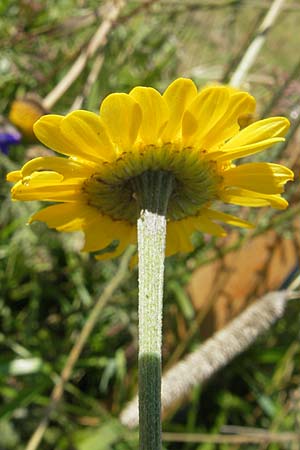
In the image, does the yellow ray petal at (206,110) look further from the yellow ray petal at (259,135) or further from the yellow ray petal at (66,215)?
the yellow ray petal at (66,215)

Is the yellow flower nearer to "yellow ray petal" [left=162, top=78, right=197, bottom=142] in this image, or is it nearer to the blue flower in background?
"yellow ray petal" [left=162, top=78, right=197, bottom=142]

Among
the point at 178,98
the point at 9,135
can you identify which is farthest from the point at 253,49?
the point at 178,98

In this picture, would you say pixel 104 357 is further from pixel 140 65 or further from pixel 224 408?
pixel 140 65

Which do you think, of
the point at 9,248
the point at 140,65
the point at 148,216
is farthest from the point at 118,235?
the point at 140,65

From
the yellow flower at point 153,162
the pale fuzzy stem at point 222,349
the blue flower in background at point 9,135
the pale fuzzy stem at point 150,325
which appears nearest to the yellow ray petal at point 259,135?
the yellow flower at point 153,162

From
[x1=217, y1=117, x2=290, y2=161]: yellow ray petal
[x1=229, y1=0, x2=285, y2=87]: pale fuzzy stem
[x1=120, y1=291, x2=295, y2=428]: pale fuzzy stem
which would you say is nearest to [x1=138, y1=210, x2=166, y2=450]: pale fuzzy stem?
[x1=217, y1=117, x2=290, y2=161]: yellow ray petal

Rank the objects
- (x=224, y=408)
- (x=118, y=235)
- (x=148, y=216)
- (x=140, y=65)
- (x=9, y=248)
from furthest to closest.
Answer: (x=140, y=65) < (x=224, y=408) < (x=9, y=248) < (x=118, y=235) < (x=148, y=216)
